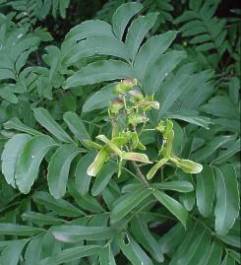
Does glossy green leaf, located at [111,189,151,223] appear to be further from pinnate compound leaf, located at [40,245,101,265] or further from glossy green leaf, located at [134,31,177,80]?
glossy green leaf, located at [134,31,177,80]

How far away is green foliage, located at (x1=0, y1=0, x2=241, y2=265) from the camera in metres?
0.89

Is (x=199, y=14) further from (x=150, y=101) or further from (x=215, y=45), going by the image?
(x=150, y=101)

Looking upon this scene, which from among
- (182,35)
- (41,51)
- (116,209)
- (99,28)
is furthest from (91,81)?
(182,35)

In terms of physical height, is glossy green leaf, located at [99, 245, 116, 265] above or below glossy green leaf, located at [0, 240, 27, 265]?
above

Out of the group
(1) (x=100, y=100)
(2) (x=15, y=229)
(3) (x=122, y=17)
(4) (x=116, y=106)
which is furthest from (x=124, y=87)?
(2) (x=15, y=229)

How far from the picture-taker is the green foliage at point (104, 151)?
892mm

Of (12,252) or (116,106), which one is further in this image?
(12,252)

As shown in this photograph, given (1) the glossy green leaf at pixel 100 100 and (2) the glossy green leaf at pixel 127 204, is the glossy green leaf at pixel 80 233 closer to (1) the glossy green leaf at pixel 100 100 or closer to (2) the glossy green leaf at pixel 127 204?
(2) the glossy green leaf at pixel 127 204

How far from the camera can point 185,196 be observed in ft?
3.43

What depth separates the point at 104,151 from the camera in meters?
0.83

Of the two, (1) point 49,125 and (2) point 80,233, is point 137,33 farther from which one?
(2) point 80,233

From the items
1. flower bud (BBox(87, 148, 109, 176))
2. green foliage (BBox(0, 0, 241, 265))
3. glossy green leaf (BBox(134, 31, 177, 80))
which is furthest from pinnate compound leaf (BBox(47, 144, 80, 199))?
glossy green leaf (BBox(134, 31, 177, 80))

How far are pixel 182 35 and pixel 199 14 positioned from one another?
8 cm

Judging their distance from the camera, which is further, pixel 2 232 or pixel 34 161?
pixel 2 232
